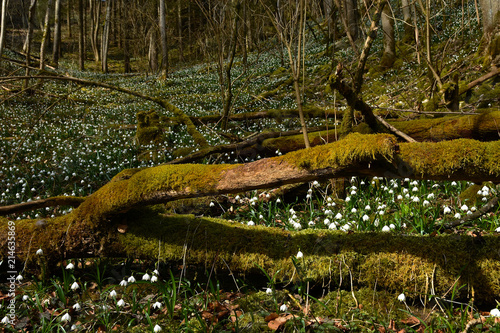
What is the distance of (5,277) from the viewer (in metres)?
3.34

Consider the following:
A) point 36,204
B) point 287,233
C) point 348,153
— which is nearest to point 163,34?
point 36,204

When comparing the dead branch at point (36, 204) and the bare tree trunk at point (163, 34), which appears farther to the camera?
the bare tree trunk at point (163, 34)

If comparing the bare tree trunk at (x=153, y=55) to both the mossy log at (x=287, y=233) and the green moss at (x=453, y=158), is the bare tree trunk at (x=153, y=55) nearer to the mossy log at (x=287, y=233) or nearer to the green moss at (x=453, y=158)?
the mossy log at (x=287, y=233)

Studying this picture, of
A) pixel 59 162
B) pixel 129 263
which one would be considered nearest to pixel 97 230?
pixel 129 263

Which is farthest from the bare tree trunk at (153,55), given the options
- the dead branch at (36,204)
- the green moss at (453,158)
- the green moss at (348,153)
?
the green moss at (453,158)

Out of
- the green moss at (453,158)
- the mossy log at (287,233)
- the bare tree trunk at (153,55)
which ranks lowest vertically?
the mossy log at (287,233)

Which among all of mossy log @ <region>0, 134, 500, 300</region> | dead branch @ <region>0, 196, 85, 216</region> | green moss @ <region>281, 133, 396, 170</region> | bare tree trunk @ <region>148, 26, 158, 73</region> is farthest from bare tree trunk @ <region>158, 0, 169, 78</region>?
green moss @ <region>281, 133, 396, 170</region>

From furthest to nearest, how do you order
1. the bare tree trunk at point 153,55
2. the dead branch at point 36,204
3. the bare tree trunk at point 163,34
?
the bare tree trunk at point 153,55
the bare tree trunk at point 163,34
the dead branch at point 36,204

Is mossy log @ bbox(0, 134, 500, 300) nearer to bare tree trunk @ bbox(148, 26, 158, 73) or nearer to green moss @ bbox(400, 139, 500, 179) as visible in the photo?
green moss @ bbox(400, 139, 500, 179)

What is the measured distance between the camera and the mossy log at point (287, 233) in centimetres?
216

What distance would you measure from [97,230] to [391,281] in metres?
2.67

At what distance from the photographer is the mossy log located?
2.16 meters

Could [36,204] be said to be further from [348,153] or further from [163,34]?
[163,34]

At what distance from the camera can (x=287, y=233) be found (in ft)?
10.3
